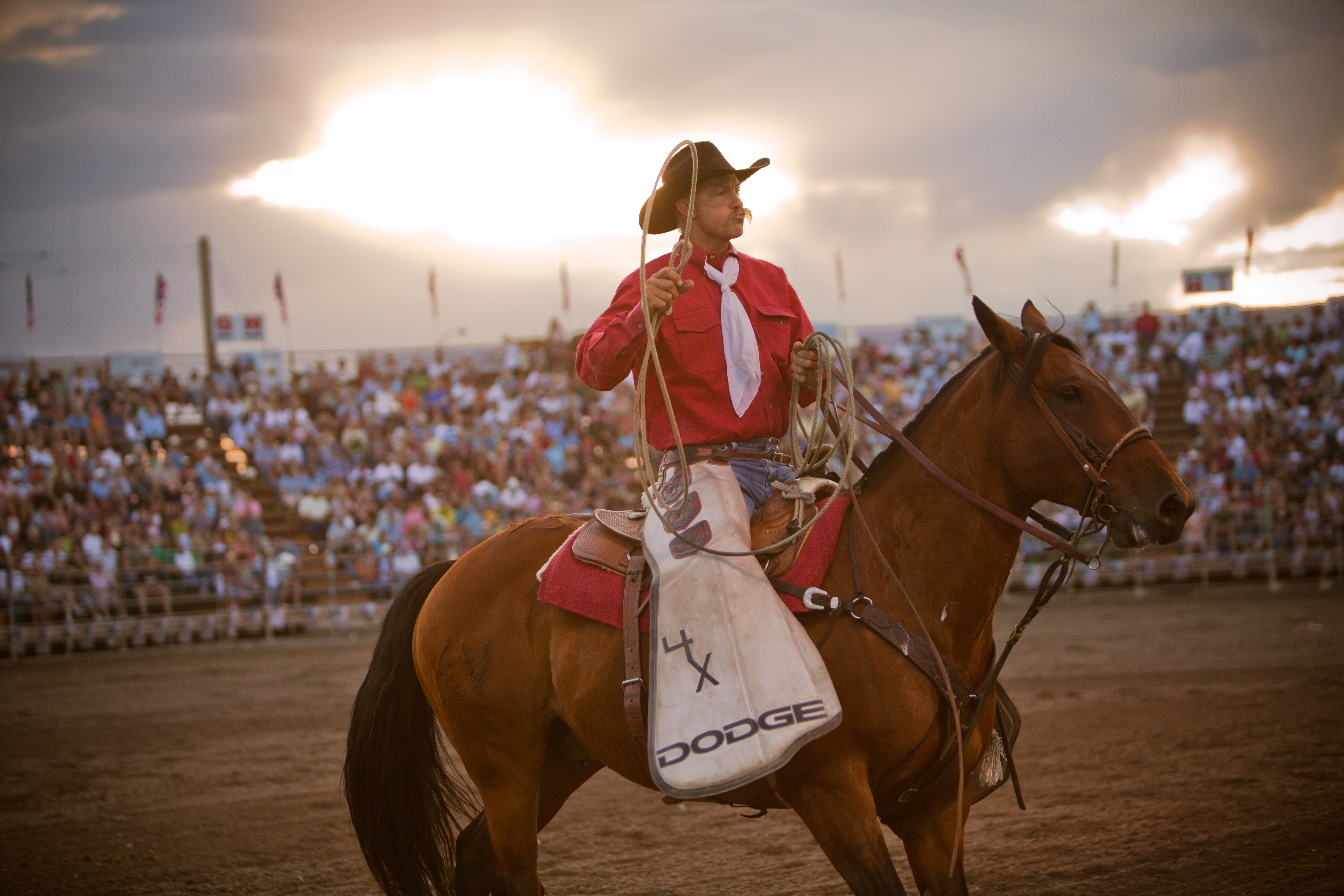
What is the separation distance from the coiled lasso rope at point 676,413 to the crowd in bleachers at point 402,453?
9.88 m

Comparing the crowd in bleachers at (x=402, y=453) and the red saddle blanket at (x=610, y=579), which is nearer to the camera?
the red saddle blanket at (x=610, y=579)

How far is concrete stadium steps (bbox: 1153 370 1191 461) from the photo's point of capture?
17172mm

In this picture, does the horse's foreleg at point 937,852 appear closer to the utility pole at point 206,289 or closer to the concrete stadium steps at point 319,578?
the concrete stadium steps at point 319,578

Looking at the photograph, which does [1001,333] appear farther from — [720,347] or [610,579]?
[610,579]

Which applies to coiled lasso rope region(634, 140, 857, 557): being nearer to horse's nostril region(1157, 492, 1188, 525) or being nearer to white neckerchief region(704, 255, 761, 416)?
white neckerchief region(704, 255, 761, 416)

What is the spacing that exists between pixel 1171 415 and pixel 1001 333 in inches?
705

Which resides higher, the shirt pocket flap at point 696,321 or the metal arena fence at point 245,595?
the shirt pocket flap at point 696,321

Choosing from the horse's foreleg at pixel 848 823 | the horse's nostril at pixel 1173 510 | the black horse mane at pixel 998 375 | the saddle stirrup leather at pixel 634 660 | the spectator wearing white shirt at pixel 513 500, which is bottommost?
the spectator wearing white shirt at pixel 513 500

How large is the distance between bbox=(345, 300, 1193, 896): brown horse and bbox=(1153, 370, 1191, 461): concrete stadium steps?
15042mm

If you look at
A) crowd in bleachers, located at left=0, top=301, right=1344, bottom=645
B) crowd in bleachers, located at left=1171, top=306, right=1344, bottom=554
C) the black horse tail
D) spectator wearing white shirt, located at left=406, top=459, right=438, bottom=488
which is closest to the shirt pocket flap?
the black horse tail

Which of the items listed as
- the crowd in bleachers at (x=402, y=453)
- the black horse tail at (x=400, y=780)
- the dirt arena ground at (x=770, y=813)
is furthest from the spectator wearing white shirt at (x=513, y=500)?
the black horse tail at (x=400, y=780)

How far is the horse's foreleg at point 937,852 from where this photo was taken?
9.64 ft

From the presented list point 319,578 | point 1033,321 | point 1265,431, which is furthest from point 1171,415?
point 1033,321

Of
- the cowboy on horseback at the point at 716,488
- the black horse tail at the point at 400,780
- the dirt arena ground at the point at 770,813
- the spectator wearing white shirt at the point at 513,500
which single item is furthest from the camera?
the spectator wearing white shirt at the point at 513,500
